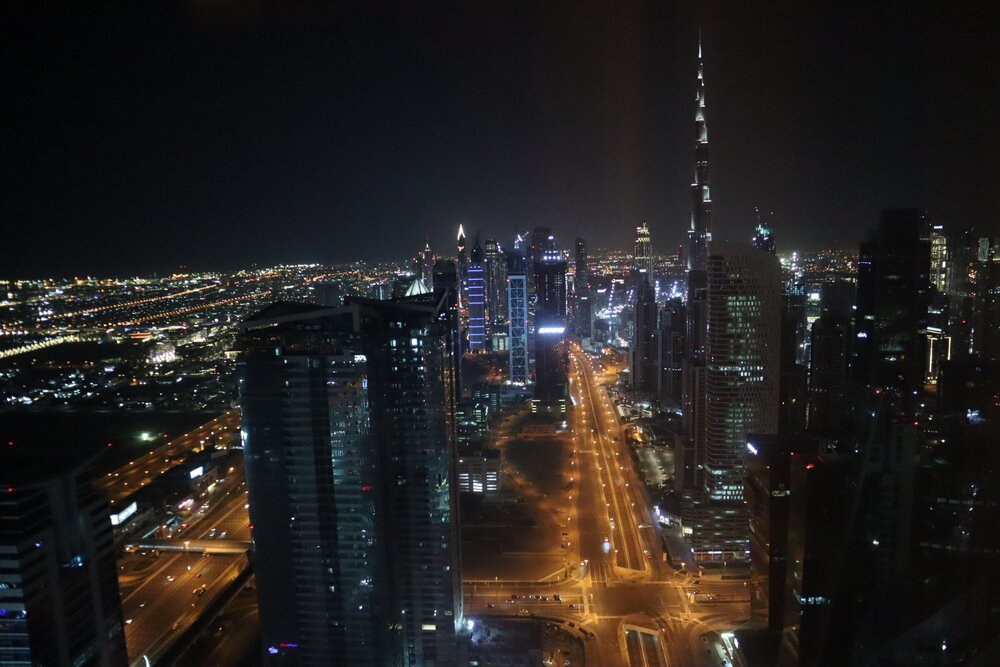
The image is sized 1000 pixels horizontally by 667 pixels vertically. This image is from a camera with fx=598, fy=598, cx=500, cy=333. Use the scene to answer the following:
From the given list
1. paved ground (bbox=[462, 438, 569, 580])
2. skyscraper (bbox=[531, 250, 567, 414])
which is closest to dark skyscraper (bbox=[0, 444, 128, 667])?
paved ground (bbox=[462, 438, 569, 580])

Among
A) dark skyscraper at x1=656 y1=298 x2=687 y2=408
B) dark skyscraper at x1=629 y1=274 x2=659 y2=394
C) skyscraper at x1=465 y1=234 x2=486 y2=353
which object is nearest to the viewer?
dark skyscraper at x1=656 y1=298 x2=687 y2=408

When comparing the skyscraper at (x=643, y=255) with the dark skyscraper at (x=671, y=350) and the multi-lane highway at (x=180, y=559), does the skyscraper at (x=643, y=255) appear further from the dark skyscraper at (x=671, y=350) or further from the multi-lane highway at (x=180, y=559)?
the multi-lane highway at (x=180, y=559)

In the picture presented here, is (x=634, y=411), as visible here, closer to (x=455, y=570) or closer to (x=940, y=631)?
(x=455, y=570)

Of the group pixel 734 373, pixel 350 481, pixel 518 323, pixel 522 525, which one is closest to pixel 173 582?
pixel 350 481

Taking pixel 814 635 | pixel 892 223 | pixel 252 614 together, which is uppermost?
pixel 892 223

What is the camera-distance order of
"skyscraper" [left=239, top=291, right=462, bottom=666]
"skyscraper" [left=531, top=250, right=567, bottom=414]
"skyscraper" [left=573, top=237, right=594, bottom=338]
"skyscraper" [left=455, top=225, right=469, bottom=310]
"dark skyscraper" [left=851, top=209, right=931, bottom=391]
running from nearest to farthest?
"skyscraper" [left=239, top=291, right=462, bottom=666] → "dark skyscraper" [left=851, top=209, right=931, bottom=391] → "skyscraper" [left=531, top=250, right=567, bottom=414] → "skyscraper" [left=455, top=225, right=469, bottom=310] → "skyscraper" [left=573, top=237, right=594, bottom=338]

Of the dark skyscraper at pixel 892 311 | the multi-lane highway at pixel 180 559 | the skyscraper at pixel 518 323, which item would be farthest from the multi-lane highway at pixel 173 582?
the skyscraper at pixel 518 323

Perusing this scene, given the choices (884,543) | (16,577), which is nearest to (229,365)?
(16,577)

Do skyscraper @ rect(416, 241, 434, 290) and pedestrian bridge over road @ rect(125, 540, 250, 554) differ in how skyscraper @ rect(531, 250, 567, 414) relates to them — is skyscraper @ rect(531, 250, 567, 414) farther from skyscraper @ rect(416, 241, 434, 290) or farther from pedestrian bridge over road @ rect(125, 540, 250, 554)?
pedestrian bridge over road @ rect(125, 540, 250, 554)

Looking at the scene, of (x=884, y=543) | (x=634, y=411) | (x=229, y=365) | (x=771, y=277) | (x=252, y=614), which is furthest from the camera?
(x=634, y=411)
